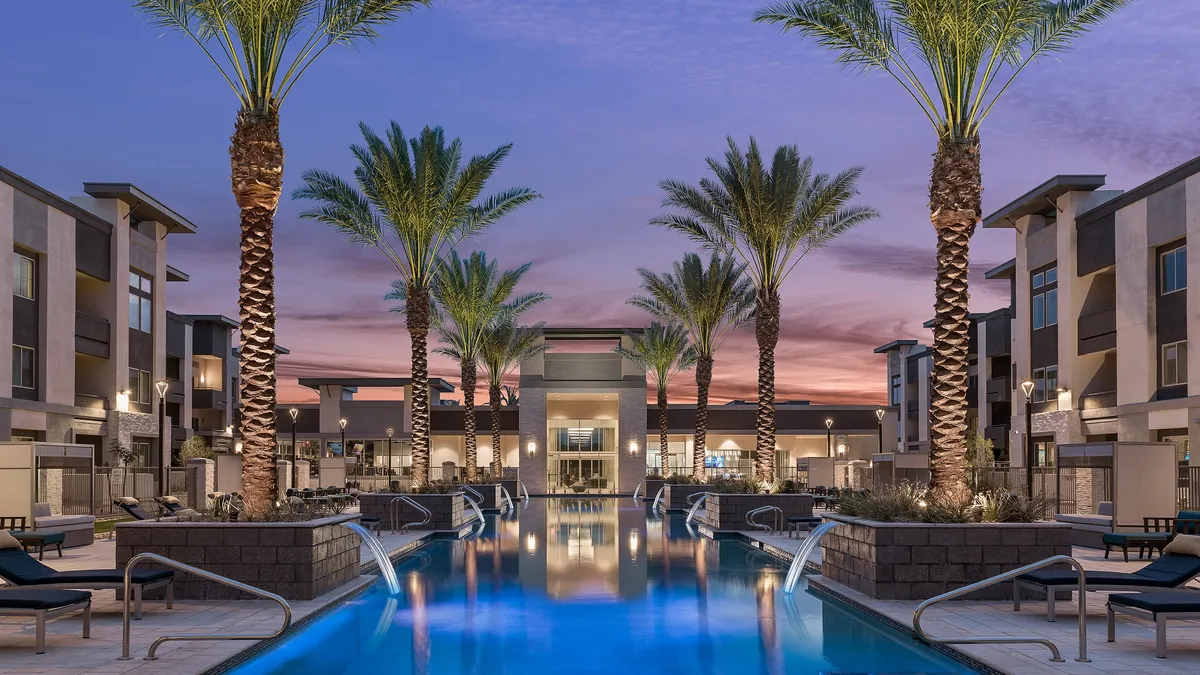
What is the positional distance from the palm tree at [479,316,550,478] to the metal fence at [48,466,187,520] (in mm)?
13653

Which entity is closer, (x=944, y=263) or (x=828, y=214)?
(x=944, y=263)

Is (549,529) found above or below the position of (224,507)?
below

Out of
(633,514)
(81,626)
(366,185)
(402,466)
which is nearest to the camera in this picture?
(81,626)

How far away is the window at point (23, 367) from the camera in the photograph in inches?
1371

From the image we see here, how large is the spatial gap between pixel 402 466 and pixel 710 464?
17840mm

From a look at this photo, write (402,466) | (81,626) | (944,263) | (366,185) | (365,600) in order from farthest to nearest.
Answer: (402,466), (366,185), (944,263), (365,600), (81,626)

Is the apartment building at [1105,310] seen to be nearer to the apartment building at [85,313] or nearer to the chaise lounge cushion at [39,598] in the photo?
the chaise lounge cushion at [39,598]

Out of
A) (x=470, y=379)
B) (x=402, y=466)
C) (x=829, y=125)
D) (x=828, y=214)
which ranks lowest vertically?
(x=402, y=466)

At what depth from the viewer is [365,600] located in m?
14.5

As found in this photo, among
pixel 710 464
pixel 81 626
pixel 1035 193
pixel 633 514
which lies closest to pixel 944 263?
Result: pixel 81 626

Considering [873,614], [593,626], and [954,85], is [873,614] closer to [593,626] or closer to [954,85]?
[593,626]

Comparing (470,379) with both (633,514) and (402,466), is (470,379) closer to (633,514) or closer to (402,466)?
(633,514)

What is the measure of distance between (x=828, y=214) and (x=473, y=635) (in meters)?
19.5

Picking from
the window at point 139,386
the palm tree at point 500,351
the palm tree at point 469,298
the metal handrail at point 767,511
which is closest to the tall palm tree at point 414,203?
the metal handrail at point 767,511
